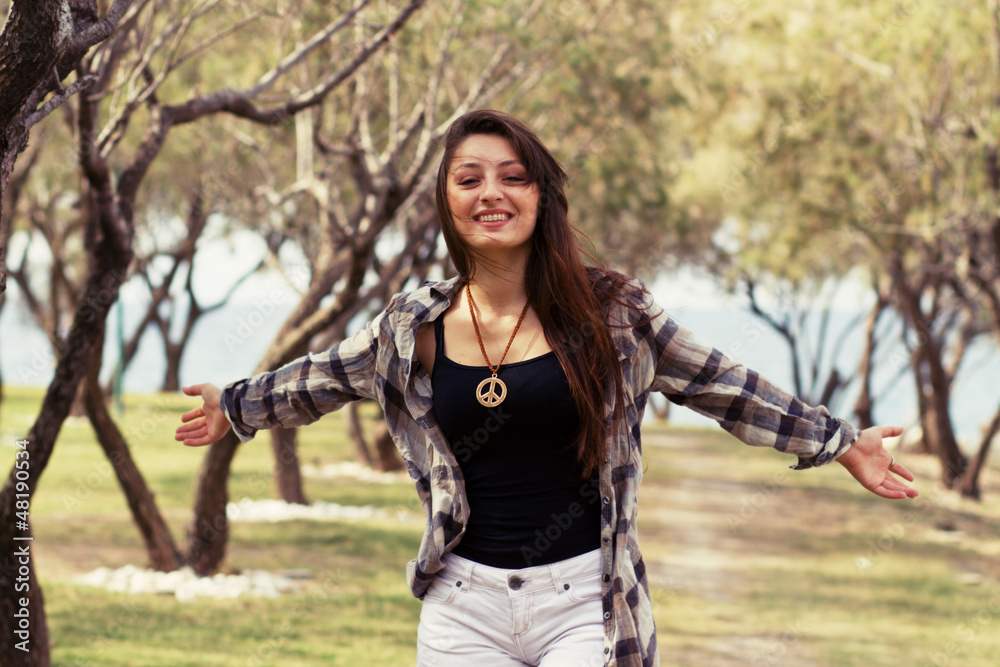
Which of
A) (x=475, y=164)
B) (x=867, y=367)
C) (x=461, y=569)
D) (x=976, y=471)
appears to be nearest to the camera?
(x=461, y=569)

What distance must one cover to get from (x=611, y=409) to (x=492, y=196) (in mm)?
612

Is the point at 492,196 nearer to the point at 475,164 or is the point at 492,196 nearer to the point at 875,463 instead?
the point at 475,164

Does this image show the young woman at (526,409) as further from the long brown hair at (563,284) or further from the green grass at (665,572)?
the green grass at (665,572)

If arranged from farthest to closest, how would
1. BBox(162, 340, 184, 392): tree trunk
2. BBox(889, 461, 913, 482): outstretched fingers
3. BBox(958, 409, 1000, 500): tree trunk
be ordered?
BBox(162, 340, 184, 392): tree trunk < BBox(958, 409, 1000, 500): tree trunk < BBox(889, 461, 913, 482): outstretched fingers

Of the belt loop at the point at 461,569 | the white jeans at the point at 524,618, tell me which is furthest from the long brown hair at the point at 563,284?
the belt loop at the point at 461,569

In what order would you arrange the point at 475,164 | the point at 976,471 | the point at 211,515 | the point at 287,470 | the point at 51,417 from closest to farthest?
the point at 475,164 < the point at 51,417 < the point at 211,515 < the point at 287,470 < the point at 976,471

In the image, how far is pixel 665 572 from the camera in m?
10.5

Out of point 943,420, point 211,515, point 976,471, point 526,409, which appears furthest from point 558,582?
point 943,420

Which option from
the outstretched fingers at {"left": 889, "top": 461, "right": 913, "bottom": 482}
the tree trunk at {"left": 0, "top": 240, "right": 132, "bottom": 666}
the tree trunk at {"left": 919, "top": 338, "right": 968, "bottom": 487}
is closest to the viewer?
the outstretched fingers at {"left": 889, "top": 461, "right": 913, "bottom": 482}

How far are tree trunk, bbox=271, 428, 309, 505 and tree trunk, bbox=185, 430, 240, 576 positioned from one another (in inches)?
126

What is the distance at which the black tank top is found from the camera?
8.64 feet

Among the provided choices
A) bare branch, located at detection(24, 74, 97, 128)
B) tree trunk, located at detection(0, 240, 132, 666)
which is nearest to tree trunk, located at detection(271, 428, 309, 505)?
tree trunk, located at detection(0, 240, 132, 666)

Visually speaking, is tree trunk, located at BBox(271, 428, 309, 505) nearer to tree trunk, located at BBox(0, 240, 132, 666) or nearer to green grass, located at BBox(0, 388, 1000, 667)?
green grass, located at BBox(0, 388, 1000, 667)

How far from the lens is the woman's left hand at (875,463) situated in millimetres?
2934
